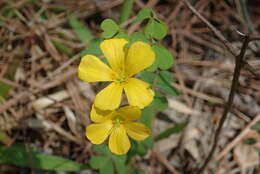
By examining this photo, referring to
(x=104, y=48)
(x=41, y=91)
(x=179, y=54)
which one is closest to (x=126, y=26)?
(x=179, y=54)

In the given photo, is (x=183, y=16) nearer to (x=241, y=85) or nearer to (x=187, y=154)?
(x=241, y=85)

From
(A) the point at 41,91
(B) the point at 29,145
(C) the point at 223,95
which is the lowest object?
(B) the point at 29,145

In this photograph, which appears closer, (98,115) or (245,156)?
(98,115)

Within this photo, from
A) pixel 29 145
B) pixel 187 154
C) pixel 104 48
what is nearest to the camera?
pixel 104 48

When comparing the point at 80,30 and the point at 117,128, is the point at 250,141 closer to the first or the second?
the point at 117,128

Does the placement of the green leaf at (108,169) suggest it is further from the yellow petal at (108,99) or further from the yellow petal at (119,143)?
the yellow petal at (108,99)

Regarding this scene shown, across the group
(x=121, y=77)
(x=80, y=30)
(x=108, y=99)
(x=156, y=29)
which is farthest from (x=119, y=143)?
(x=80, y=30)

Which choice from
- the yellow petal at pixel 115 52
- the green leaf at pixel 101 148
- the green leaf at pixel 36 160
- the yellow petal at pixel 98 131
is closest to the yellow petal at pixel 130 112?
the yellow petal at pixel 98 131

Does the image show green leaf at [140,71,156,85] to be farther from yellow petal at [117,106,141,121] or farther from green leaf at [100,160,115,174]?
green leaf at [100,160,115,174]
